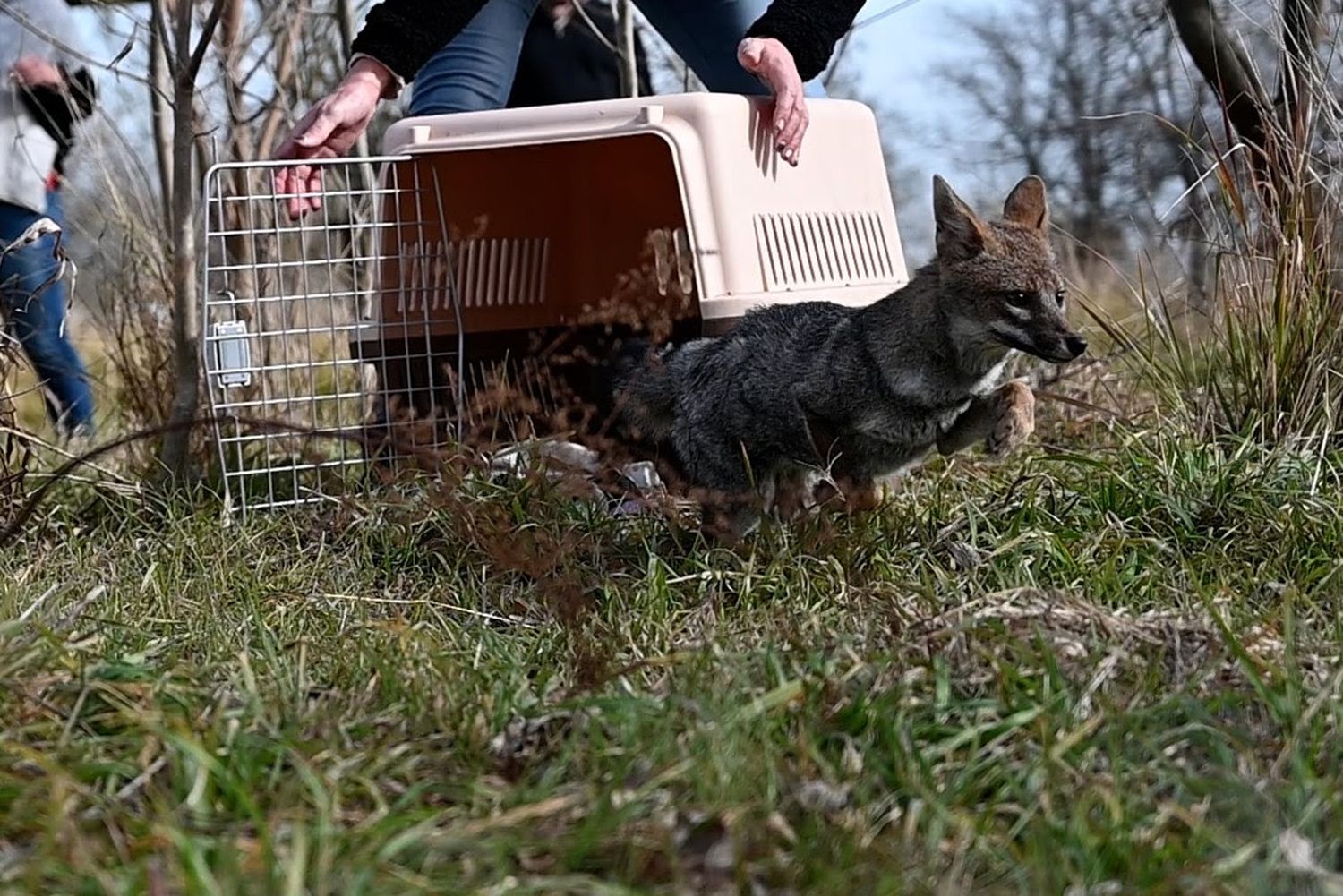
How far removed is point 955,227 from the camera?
366cm

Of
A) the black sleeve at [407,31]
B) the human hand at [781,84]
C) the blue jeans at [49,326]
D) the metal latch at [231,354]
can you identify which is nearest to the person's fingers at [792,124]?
the human hand at [781,84]

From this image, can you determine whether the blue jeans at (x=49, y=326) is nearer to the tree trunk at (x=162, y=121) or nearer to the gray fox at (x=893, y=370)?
the tree trunk at (x=162, y=121)

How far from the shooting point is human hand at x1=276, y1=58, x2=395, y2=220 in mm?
3947

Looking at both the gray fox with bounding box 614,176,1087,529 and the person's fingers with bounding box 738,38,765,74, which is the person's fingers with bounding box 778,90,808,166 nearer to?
the person's fingers with bounding box 738,38,765,74

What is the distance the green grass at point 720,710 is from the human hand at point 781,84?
3.61 feet

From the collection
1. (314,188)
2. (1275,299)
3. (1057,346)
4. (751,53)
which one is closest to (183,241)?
(314,188)

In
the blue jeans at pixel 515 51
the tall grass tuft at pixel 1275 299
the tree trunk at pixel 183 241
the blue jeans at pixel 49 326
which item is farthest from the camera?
the blue jeans at pixel 49 326

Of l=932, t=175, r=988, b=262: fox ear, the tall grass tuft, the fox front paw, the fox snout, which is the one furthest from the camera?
the tall grass tuft

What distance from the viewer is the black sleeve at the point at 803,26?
4023 millimetres

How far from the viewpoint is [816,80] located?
15.1 ft

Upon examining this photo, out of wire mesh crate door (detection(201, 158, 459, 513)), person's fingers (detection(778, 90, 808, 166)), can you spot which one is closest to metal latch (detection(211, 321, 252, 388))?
wire mesh crate door (detection(201, 158, 459, 513))

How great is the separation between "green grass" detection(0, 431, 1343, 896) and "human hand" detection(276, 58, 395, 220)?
3.33 ft

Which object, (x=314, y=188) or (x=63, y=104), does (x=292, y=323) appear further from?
(x=63, y=104)

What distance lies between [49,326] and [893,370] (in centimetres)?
258
